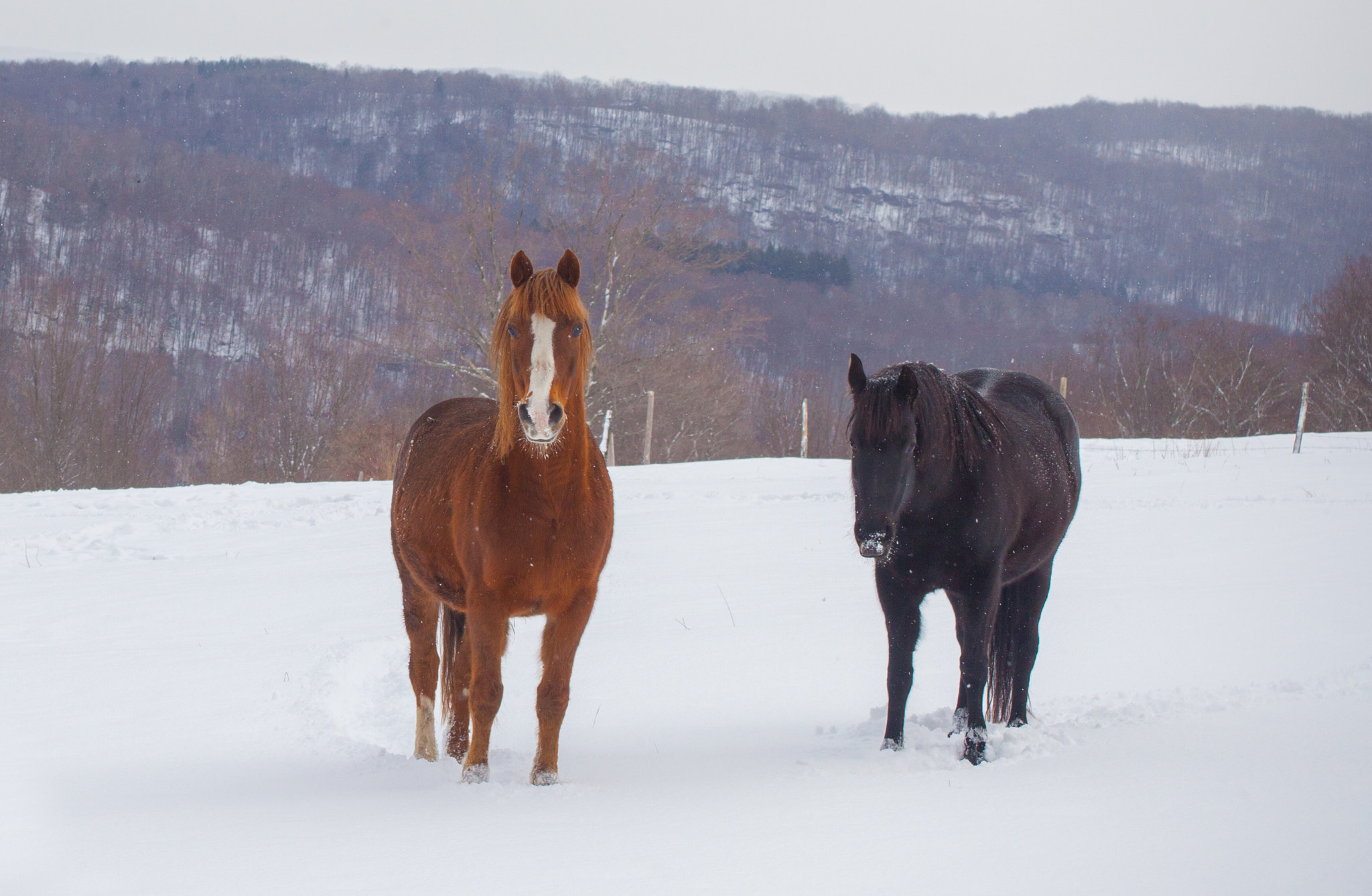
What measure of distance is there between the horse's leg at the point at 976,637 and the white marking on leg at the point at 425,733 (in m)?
2.33

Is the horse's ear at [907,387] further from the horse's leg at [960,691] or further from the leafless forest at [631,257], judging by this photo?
the leafless forest at [631,257]

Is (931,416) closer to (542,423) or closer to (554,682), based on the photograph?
(542,423)

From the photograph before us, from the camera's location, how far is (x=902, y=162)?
10238cm

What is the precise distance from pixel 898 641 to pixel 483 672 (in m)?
1.68

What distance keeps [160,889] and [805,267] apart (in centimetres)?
6667

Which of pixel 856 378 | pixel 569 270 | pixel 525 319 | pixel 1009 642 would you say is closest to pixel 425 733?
pixel 525 319

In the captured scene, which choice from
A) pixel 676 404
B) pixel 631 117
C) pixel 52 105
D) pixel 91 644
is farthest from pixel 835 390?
pixel 52 105

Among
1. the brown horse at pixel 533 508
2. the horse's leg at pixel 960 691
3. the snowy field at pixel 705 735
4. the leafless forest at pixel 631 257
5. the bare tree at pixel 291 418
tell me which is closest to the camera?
the snowy field at pixel 705 735

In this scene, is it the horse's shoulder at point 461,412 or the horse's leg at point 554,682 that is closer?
the horse's leg at point 554,682

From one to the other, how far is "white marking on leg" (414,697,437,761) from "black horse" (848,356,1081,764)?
80.1 inches

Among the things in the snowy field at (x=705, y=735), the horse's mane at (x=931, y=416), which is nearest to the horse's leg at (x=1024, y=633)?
the snowy field at (x=705, y=735)

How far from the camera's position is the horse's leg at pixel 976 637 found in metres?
3.47

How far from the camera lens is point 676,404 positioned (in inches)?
1382

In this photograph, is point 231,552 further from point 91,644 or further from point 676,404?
point 676,404
